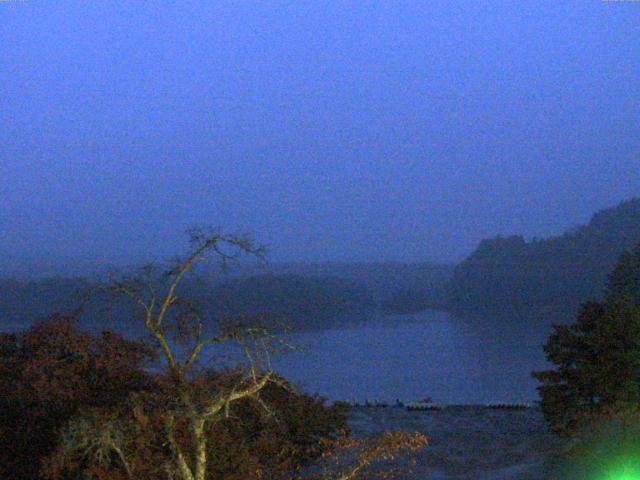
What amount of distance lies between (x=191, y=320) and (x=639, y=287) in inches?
1011

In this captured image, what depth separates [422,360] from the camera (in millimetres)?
80938

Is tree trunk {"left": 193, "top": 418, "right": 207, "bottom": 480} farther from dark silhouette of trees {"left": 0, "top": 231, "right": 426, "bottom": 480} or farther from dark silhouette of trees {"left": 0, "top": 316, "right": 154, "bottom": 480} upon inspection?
dark silhouette of trees {"left": 0, "top": 316, "right": 154, "bottom": 480}

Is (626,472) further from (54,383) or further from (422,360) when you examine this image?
(422,360)

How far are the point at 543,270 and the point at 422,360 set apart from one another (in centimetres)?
3631

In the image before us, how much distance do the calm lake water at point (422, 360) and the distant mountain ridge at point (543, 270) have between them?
16.6 feet

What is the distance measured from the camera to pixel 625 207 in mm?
118500

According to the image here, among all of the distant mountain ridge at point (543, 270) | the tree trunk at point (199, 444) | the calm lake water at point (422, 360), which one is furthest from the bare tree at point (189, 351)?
the distant mountain ridge at point (543, 270)

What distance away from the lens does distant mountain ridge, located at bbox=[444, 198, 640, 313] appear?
101062 millimetres

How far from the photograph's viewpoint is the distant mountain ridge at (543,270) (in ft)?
332

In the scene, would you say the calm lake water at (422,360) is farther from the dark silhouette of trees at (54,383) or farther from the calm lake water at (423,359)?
the dark silhouette of trees at (54,383)

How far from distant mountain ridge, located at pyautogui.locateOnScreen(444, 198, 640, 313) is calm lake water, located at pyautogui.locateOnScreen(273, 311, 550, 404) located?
5059 mm

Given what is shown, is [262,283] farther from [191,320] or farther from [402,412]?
[191,320]

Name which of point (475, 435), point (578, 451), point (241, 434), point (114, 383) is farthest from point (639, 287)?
point (114, 383)

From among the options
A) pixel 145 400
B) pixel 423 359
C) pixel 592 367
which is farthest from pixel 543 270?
pixel 145 400
